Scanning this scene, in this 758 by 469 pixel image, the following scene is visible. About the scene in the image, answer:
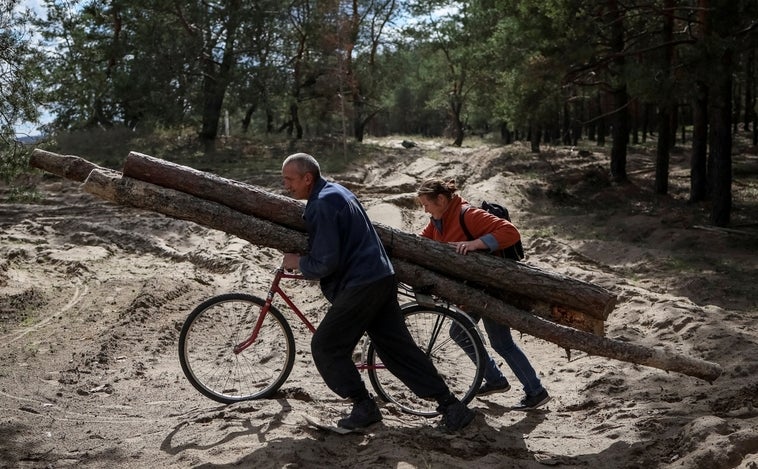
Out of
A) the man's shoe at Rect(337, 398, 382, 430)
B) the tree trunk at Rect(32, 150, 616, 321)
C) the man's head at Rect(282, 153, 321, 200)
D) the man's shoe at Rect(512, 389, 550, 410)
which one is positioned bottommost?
the man's shoe at Rect(512, 389, 550, 410)

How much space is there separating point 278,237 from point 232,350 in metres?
1.01

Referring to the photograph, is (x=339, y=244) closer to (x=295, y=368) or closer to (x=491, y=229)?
(x=491, y=229)

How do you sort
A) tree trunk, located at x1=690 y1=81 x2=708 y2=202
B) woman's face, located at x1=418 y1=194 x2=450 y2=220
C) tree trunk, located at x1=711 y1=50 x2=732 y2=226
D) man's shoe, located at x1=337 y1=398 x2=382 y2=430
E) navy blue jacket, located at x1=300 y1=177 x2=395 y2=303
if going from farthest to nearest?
tree trunk, located at x1=690 y1=81 x2=708 y2=202
tree trunk, located at x1=711 y1=50 x2=732 y2=226
woman's face, located at x1=418 y1=194 x2=450 y2=220
man's shoe, located at x1=337 y1=398 x2=382 y2=430
navy blue jacket, located at x1=300 y1=177 x2=395 y2=303

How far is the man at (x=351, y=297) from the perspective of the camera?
4.92 meters

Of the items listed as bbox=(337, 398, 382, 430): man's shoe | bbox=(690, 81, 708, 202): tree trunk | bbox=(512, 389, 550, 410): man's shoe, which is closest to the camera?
bbox=(337, 398, 382, 430): man's shoe

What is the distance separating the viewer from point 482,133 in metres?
72.8

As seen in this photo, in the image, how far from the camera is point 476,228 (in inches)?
228

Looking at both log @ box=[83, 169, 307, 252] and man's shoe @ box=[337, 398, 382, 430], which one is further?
log @ box=[83, 169, 307, 252]

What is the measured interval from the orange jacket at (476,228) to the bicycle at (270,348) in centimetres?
54

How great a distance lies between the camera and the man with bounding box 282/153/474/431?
4.92 meters

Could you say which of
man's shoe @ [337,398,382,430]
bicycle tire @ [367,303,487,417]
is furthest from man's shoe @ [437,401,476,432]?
man's shoe @ [337,398,382,430]

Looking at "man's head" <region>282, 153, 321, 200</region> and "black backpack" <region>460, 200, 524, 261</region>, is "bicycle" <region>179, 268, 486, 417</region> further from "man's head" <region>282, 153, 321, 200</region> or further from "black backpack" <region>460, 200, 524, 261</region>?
"man's head" <region>282, 153, 321, 200</region>

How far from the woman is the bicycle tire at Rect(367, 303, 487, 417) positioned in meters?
0.13

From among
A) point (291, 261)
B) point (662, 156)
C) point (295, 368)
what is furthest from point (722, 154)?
point (291, 261)
